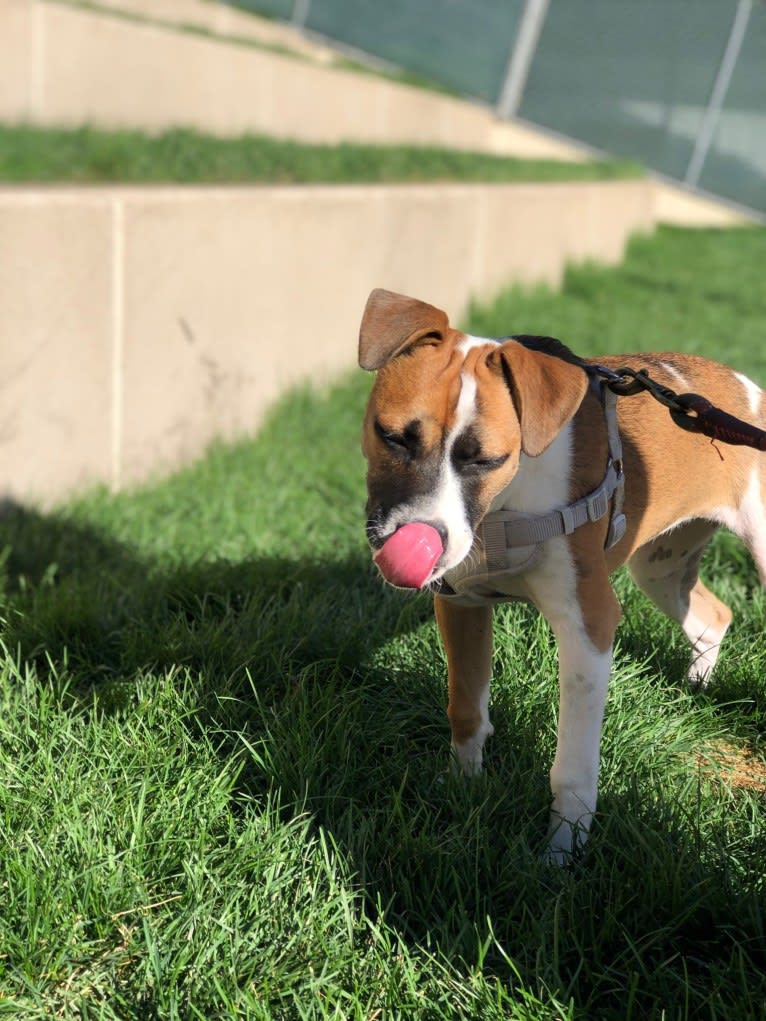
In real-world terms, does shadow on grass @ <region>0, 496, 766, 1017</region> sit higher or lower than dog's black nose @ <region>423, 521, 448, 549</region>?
lower

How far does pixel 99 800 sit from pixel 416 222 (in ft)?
20.5

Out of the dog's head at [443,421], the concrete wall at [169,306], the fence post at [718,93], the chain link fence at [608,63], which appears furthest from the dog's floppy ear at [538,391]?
the fence post at [718,93]

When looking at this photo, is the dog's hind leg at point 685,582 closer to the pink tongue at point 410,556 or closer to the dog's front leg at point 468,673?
the dog's front leg at point 468,673

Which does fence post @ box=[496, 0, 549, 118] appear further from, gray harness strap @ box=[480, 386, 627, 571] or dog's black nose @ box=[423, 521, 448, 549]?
dog's black nose @ box=[423, 521, 448, 549]

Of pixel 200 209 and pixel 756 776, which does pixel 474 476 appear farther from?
pixel 200 209

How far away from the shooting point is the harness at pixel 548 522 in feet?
9.45

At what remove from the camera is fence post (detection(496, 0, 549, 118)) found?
18.1 metres

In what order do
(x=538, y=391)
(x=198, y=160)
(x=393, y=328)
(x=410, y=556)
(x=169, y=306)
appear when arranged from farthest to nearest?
(x=198, y=160)
(x=169, y=306)
(x=393, y=328)
(x=538, y=391)
(x=410, y=556)

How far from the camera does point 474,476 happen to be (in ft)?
9.04

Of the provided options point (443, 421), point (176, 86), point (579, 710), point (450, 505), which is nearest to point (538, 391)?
point (443, 421)

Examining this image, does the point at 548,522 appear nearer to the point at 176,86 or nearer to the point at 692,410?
the point at 692,410

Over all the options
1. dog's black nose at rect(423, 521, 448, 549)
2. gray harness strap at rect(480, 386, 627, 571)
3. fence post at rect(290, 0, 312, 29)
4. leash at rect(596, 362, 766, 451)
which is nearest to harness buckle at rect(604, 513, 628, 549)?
gray harness strap at rect(480, 386, 627, 571)

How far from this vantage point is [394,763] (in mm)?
3143

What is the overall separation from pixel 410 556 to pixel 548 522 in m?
0.48
